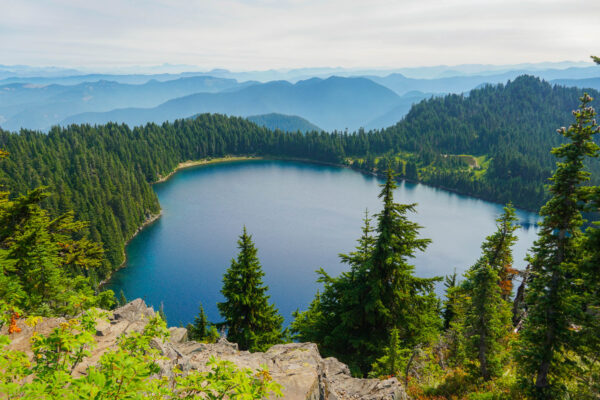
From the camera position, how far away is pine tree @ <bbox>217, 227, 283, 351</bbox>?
29078 millimetres

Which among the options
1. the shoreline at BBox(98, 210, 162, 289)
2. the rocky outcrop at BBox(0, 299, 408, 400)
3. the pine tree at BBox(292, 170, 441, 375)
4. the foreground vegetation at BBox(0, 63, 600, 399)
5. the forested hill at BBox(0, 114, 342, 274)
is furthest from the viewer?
the forested hill at BBox(0, 114, 342, 274)

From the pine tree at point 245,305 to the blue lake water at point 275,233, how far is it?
3137 centimetres

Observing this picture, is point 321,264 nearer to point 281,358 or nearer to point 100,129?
point 281,358

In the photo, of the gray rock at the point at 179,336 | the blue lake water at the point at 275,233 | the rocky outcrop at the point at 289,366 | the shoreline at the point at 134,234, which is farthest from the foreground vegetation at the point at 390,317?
the shoreline at the point at 134,234

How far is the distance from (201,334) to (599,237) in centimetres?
3834

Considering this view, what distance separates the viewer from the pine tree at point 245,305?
29078mm

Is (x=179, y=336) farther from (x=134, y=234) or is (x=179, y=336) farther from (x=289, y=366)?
(x=134, y=234)

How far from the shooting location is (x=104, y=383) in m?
5.37

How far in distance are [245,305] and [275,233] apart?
66959 mm

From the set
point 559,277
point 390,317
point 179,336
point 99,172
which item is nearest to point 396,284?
point 390,317

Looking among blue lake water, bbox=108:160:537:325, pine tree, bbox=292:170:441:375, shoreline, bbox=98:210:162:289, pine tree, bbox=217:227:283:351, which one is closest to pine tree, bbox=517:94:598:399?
pine tree, bbox=292:170:441:375

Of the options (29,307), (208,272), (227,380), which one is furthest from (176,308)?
(227,380)

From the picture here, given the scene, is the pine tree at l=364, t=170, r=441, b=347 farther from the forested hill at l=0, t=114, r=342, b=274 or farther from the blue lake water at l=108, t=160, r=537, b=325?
the forested hill at l=0, t=114, r=342, b=274

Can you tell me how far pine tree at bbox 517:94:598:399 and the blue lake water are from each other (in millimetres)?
47690
